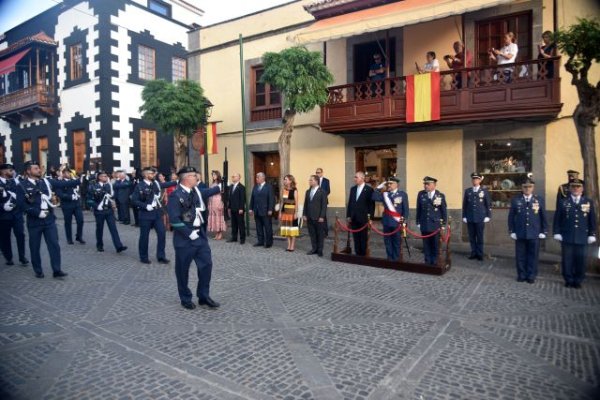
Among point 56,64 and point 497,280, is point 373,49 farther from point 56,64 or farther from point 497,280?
point 56,64

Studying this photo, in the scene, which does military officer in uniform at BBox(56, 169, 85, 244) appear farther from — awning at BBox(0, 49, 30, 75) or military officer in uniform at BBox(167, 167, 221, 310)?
awning at BBox(0, 49, 30, 75)

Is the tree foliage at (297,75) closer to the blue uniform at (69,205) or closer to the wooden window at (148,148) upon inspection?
the blue uniform at (69,205)

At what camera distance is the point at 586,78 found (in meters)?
7.31

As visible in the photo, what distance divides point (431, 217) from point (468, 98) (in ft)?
13.5

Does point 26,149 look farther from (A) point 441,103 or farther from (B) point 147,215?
(A) point 441,103

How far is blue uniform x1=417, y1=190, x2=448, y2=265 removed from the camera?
812 centimetres

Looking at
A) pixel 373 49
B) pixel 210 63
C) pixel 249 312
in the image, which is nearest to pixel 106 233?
pixel 210 63

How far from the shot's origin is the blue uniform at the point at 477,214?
896 centimetres


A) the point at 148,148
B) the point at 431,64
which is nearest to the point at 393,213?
the point at 431,64

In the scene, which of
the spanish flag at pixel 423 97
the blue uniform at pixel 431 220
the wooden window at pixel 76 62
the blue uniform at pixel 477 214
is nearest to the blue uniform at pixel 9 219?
the blue uniform at pixel 431 220

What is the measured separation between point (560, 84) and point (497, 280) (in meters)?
5.84

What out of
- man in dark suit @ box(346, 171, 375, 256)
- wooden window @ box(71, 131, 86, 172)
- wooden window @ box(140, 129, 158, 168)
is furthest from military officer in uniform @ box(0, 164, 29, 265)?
wooden window @ box(71, 131, 86, 172)

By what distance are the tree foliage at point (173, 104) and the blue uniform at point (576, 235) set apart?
38.2ft

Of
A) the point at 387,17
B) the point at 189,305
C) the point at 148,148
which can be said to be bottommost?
the point at 189,305
